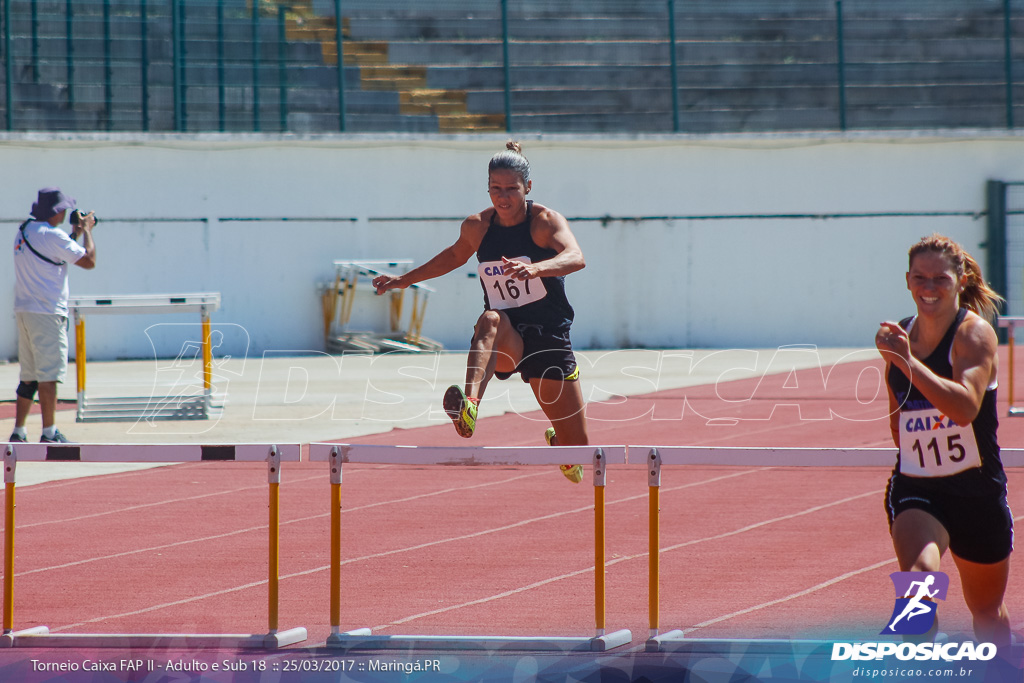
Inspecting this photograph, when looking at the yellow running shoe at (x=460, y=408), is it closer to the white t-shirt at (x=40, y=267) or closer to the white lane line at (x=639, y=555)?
the white lane line at (x=639, y=555)

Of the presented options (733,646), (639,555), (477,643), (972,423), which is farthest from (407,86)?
(972,423)

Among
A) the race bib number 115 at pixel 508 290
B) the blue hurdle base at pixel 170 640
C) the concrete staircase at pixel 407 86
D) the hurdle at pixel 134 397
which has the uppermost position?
the concrete staircase at pixel 407 86

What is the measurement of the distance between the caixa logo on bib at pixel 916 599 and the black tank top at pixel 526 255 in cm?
239

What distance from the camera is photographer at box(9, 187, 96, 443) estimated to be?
30.4 feet

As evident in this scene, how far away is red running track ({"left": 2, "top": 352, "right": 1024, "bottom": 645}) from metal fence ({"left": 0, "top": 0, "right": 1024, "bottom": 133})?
457 inches

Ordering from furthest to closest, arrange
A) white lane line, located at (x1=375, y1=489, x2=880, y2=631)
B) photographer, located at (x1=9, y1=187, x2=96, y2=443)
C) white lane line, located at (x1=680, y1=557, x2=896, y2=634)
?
photographer, located at (x1=9, y1=187, x2=96, y2=443) → white lane line, located at (x1=375, y1=489, x2=880, y2=631) → white lane line, located at (x1=680, y1=557, x2=896, y2=634)

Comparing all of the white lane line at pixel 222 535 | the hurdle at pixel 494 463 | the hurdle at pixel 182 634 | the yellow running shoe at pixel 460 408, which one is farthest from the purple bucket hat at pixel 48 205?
the hurdle at pixel 494 463

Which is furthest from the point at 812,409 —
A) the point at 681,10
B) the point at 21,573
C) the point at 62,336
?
the point at 681,10

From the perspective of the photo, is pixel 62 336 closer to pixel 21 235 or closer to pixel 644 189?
pixel 21 235

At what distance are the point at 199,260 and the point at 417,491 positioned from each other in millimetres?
11863

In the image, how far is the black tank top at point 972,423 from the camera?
12.0 feet

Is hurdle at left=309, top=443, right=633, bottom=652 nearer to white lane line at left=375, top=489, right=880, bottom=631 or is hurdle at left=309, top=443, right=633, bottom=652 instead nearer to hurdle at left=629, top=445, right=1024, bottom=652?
hurdle at left=629, top=445, right=1024, bottom=652

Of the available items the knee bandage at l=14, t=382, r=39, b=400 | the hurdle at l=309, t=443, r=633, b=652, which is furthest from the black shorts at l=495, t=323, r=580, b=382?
the knee bandage at l=14, t=382, r=39, b=400

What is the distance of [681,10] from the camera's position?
74.7 ft
